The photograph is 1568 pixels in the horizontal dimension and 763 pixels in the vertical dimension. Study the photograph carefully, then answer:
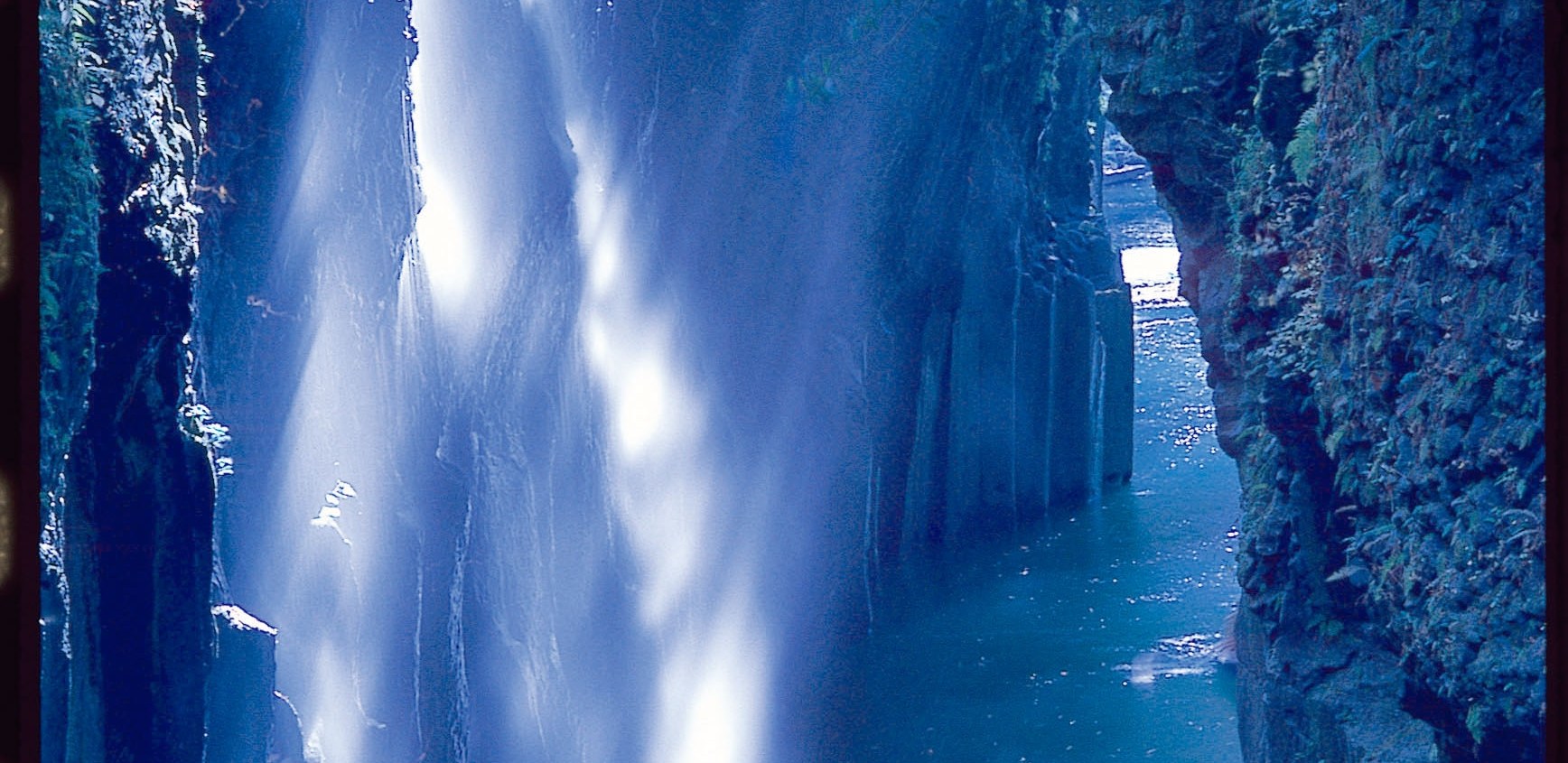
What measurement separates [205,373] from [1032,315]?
1270cm

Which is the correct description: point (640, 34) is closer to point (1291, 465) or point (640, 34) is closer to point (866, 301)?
point (866, 301)

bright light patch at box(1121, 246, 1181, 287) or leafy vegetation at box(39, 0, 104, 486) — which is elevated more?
bright light patch at box(1121, 246, 1181, 287)

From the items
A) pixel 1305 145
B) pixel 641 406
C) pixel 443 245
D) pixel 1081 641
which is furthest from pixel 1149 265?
pixel 1305 145

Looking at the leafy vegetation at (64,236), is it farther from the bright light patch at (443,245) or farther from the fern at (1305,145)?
the bright light patch at (443,245)

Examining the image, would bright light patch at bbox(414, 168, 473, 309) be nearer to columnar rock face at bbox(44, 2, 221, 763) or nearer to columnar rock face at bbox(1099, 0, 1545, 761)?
columnar rock face at bbox(44, 2, 221, 763)

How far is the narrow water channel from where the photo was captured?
1406cm

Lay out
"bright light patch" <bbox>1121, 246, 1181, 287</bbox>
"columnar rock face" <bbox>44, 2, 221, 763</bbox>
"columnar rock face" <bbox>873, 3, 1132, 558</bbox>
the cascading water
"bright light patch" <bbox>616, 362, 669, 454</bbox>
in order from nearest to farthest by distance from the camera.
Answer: "columnar rock face" <bbox>44, 2, 221, 763</bbox>
the cascading water
"bright light patch" <bbox>616, 362, 669, 454</bbox>
"columnar rock face" <bbox>873, 3, 1132, 558</bbox>
"bright light patch" <bbox>1121, 246, 1181, 287</bbox>

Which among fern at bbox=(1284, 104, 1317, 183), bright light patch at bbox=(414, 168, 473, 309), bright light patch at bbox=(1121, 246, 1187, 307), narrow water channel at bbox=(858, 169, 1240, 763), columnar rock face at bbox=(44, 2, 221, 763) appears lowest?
narrow water channel at bbox=(858, 169, 1240, 763)

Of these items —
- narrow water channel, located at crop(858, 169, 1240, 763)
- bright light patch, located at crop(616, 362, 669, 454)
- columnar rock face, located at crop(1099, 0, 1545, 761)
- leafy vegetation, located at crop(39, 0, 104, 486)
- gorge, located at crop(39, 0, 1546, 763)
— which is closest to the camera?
leafy vegetation, located at crop(39, 0, 104, 486)

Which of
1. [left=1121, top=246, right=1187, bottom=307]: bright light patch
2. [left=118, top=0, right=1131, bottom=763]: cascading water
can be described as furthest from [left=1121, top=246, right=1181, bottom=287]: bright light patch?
[left=118, top=0, right=1131, bottom=763]: cascading water

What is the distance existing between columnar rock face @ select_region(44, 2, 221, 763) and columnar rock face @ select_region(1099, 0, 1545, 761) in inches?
206

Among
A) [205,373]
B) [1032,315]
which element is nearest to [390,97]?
[205,373]

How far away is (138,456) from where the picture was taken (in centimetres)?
724

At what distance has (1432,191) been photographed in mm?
6250
